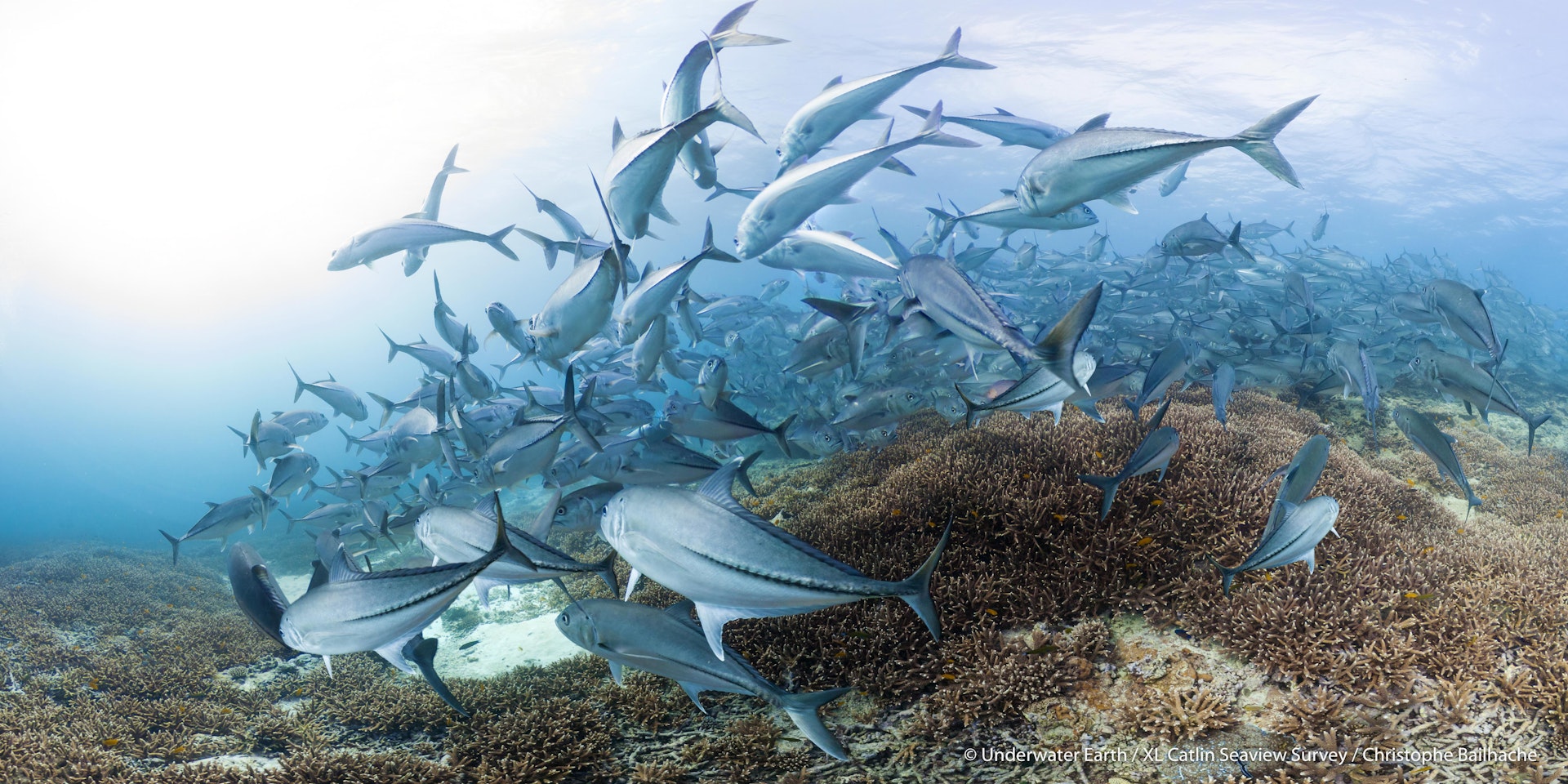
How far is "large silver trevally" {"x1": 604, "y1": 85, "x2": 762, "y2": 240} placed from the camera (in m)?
2.77

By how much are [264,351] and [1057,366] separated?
149689 millimetres

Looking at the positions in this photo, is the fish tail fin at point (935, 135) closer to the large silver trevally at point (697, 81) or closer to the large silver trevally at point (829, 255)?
the large silver trevally at point (829, 255)

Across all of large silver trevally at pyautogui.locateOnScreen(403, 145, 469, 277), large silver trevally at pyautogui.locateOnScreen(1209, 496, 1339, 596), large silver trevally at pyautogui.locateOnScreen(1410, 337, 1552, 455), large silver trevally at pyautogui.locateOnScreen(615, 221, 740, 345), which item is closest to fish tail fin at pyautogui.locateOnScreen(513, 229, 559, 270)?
large silver trevally at pyautogui.locateOnScreen(615, 221, 740, 345)

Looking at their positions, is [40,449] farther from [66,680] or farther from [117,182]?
[66,680]

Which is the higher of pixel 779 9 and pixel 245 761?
pixel 779 9

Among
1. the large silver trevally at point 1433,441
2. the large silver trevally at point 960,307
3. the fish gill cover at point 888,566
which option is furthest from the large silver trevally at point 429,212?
the large silver trevally at point 1433,441

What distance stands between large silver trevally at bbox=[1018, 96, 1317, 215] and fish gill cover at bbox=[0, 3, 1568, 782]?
0.02 m

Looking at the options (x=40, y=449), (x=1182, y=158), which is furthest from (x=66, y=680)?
(x=40, y=449)

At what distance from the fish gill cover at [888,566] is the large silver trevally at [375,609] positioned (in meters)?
0.02

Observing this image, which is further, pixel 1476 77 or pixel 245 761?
pixel 1476 77

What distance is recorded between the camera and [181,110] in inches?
1067

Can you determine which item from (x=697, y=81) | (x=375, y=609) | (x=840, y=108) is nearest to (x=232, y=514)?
(x=375, y=609)

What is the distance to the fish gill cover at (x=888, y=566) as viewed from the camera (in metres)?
2.50

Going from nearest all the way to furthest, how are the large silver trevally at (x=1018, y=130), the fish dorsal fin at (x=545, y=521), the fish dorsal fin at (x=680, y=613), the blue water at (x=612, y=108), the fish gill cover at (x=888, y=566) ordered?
1. the fish gill cover at (x=888, y=566)
2. the fish dorsal fin at (x=680, y=613)
3. the fish dorsal fin at (x=545, y=521)
4. the large silver trevally at (x=1018, y=130)
5. the blue water at (x=612, y=108)
